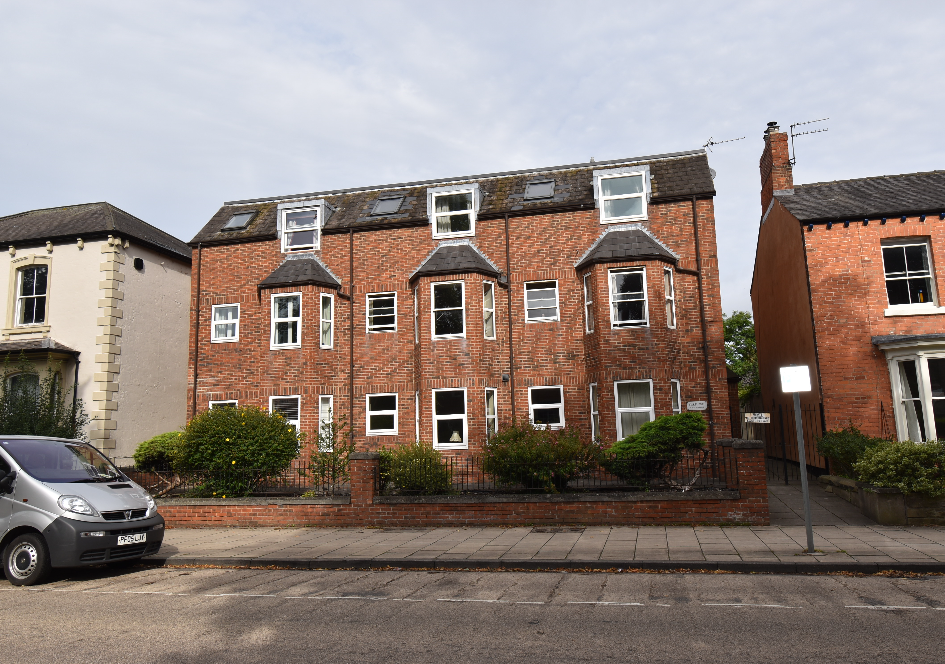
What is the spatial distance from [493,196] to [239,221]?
9012mm

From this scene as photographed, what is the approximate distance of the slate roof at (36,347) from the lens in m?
20.3

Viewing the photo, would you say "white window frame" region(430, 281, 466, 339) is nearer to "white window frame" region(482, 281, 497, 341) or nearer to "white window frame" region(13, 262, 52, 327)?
"white window frame" region(482, 281, 497, 341)

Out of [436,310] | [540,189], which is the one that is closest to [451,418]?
[436,310]

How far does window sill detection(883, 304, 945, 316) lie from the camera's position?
17.1 m

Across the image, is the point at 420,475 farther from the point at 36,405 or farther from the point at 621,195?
the point at 36,405

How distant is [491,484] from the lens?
13.7 metres

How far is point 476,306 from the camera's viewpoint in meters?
19.3

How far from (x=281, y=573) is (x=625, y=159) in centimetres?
1645

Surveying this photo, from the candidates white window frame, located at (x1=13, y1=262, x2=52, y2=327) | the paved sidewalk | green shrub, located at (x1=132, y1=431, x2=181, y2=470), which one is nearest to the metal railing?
the paved sidewalk

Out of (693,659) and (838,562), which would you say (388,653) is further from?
(838,562)

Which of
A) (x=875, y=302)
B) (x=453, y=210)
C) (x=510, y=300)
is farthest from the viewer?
(x=453, y=210)

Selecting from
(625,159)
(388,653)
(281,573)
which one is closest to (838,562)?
(388,653)

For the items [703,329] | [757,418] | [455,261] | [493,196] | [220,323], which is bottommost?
[757,418]

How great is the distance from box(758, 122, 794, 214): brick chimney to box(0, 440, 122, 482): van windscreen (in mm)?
19715
